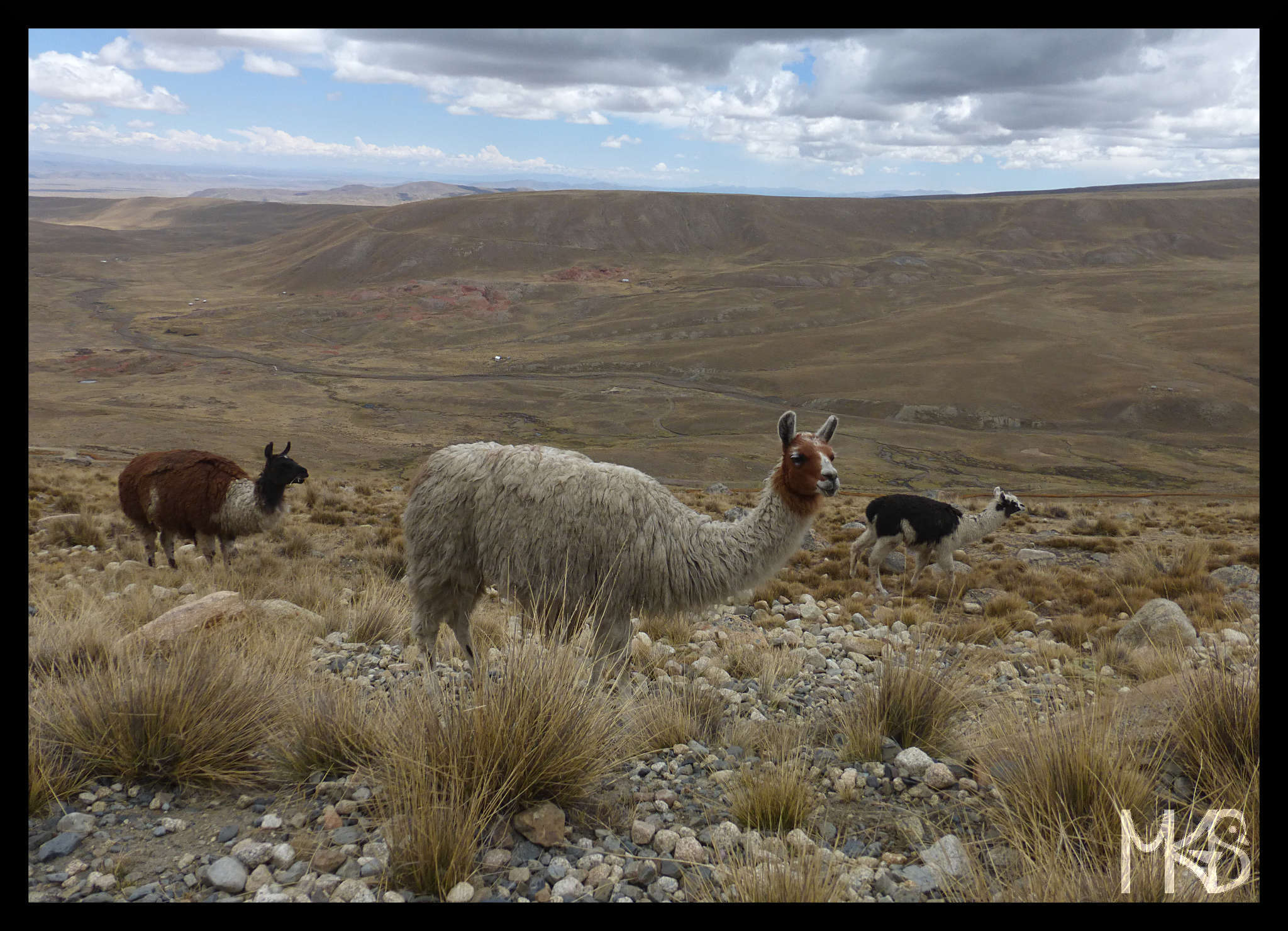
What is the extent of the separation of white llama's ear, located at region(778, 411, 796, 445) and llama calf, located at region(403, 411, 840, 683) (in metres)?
0.01

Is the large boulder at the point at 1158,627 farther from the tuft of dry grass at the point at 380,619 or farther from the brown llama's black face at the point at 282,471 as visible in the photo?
the brown llama's black face at the point at 282,471

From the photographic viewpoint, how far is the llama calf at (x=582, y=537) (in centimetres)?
467

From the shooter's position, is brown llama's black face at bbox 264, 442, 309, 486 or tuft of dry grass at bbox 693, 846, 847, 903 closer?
tuft of dry grass at bbox 693, 846, 847, 903

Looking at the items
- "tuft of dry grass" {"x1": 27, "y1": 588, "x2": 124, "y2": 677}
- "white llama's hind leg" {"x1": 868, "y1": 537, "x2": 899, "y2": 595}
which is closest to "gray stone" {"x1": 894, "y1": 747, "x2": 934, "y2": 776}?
"tuft of dry grass" {"x1": 27, "y1": 588, "x2": 124, "y2": 677}

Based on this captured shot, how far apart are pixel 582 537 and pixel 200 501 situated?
25.0 feet

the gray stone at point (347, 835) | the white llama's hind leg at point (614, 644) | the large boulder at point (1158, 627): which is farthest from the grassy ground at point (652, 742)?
the large boulder at point (1158, 627)

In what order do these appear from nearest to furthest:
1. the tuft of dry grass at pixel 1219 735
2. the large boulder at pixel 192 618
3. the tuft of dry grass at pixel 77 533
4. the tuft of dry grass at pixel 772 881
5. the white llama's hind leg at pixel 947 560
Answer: the tuft of dry grass at pixel 772 881 < the tuft of dry grass at pixel 1219 735 < the large boulder at pixel 192 618 < the tuft of dry grass at pixel 77 533 < the white llama's hind leg at pixel 947 560

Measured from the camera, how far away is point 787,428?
5.11 meters

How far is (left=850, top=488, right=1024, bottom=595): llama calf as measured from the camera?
35.2 feet

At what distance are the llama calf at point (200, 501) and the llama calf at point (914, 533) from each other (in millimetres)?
8362

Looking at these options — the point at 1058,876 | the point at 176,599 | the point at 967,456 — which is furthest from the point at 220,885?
the point at 967,456

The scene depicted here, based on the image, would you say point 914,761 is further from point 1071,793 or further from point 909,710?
point 1071,793

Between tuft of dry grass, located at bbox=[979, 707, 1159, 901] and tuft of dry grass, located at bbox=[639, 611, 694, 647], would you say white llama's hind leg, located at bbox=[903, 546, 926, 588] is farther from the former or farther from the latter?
tuft of dry grass, located at bbox=[979, 707, 1159, 901]

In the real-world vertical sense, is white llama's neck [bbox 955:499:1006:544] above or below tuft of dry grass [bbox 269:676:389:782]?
below
